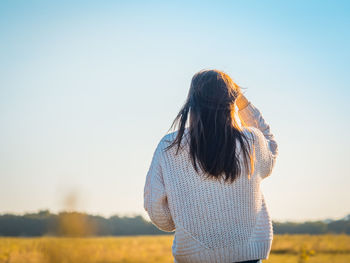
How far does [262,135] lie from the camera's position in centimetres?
209

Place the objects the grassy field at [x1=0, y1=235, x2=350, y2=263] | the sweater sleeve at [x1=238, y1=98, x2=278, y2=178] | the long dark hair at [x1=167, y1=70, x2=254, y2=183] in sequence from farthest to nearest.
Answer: the grassy field at [x1=0, y1=235, x2=350, y2=263]
the sweater sleeve at [x1=238, y1=98, x2=278, y2=178]
the long dark hair at [x1=167, y1=70, x2=254, y2=183]

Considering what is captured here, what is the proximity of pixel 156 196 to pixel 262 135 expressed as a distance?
1.96 ft

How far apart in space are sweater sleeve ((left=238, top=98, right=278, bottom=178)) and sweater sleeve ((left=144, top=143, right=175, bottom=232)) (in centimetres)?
48

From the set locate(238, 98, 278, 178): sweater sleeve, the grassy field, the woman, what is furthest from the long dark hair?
the grassy field

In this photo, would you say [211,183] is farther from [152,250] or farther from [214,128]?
[152,250]

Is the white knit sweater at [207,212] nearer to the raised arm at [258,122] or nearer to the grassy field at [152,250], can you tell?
the raised arm at [258,122]

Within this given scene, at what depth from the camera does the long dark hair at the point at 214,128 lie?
1904mm

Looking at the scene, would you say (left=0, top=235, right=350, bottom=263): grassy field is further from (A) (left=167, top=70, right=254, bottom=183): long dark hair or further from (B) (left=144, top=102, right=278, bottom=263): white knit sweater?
(A) (left=167, top=70, right=254, bottom=183): long dark hair

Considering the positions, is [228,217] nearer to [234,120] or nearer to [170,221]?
[170,221]

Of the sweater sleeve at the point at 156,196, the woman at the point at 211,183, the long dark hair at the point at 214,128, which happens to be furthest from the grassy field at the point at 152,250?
the long dark hair at the point at 214,128

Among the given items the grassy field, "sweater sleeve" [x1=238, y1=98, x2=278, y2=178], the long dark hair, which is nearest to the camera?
the long dark hair

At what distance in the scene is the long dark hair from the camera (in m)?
1.90

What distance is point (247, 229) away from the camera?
1.95 m

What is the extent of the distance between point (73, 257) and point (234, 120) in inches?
149
